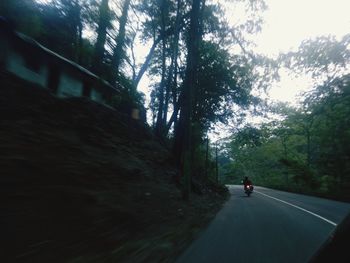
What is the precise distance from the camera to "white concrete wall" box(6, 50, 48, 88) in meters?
20.2

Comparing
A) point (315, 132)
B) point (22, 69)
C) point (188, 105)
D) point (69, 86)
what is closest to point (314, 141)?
point (315, 132)

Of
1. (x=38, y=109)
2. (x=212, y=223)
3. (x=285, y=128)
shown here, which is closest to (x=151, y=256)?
(x=212, y=223)

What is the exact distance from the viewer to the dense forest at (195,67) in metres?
11.5

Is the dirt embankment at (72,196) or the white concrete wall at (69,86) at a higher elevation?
the white concrete wall at (69,86)

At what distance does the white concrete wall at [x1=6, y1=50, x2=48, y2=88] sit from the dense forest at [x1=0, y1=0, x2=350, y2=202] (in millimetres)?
2105

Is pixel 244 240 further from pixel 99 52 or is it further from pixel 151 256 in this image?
pixel 99 52

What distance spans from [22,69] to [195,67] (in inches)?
507

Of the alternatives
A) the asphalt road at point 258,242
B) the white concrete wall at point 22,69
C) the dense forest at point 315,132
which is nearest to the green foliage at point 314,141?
the dense forest at point 315,132

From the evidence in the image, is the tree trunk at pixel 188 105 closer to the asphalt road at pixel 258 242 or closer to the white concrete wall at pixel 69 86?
the asphalt road at pixel 258 242

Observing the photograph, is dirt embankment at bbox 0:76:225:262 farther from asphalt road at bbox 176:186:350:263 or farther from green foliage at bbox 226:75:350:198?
green foliage at bbox 226:75:350:198

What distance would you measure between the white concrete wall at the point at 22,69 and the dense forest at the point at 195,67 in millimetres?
2105

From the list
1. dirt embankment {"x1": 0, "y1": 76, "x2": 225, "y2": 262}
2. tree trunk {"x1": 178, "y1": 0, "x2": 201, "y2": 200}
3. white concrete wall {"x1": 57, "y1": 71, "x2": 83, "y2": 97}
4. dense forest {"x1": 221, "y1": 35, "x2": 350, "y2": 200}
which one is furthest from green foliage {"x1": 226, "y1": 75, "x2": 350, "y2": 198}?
white concrete wall {"x1": 57, "y1": 71, "x2": 83, "y2": 97}

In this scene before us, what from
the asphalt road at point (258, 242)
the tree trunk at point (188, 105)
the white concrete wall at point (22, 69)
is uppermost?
the white concrete wall at point (22, 69)

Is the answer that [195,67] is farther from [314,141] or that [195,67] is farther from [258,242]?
[314,141]
